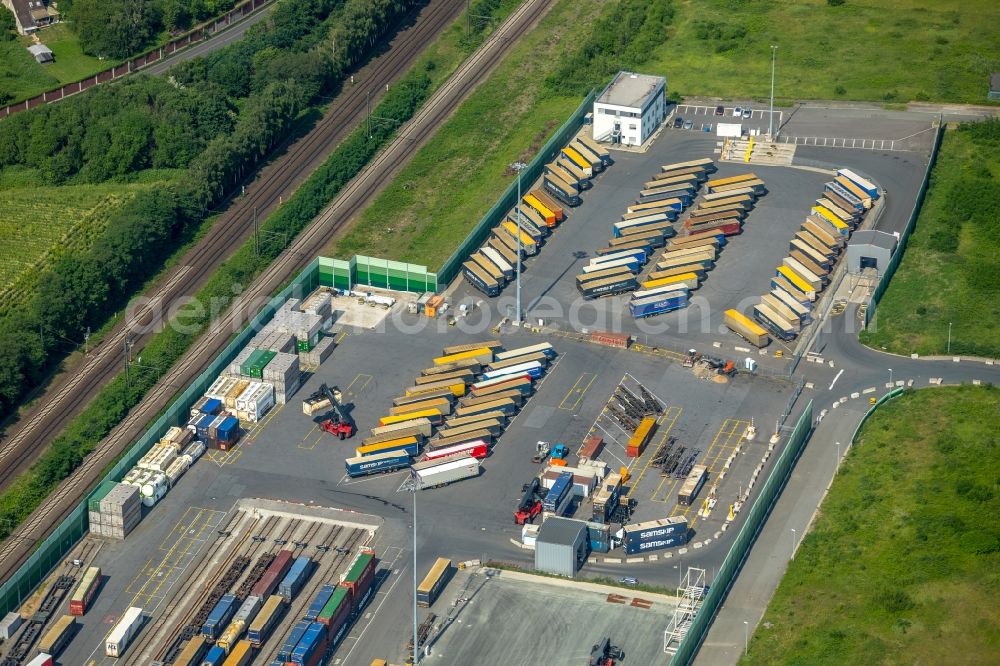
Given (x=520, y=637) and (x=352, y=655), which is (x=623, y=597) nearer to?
(x=520, y=637)

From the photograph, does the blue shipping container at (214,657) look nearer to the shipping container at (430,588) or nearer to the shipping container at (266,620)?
the shipping container at (266,620)

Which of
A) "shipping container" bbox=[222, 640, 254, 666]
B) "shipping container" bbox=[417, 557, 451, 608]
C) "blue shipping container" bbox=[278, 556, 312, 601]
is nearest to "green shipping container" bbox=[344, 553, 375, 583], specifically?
"blue shipping container" bbox=[278, 556, 312, 601]

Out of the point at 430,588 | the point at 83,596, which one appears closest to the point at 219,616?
the point at 83,596

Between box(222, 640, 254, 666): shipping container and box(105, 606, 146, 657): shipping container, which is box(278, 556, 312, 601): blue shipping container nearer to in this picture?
box(222, 640, 254, 666): shipping container

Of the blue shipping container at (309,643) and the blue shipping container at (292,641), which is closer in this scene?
the blue shipping container at (309,643)

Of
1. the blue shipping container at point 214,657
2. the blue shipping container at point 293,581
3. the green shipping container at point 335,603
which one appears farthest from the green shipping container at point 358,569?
the blue shipping container at point 214,657
